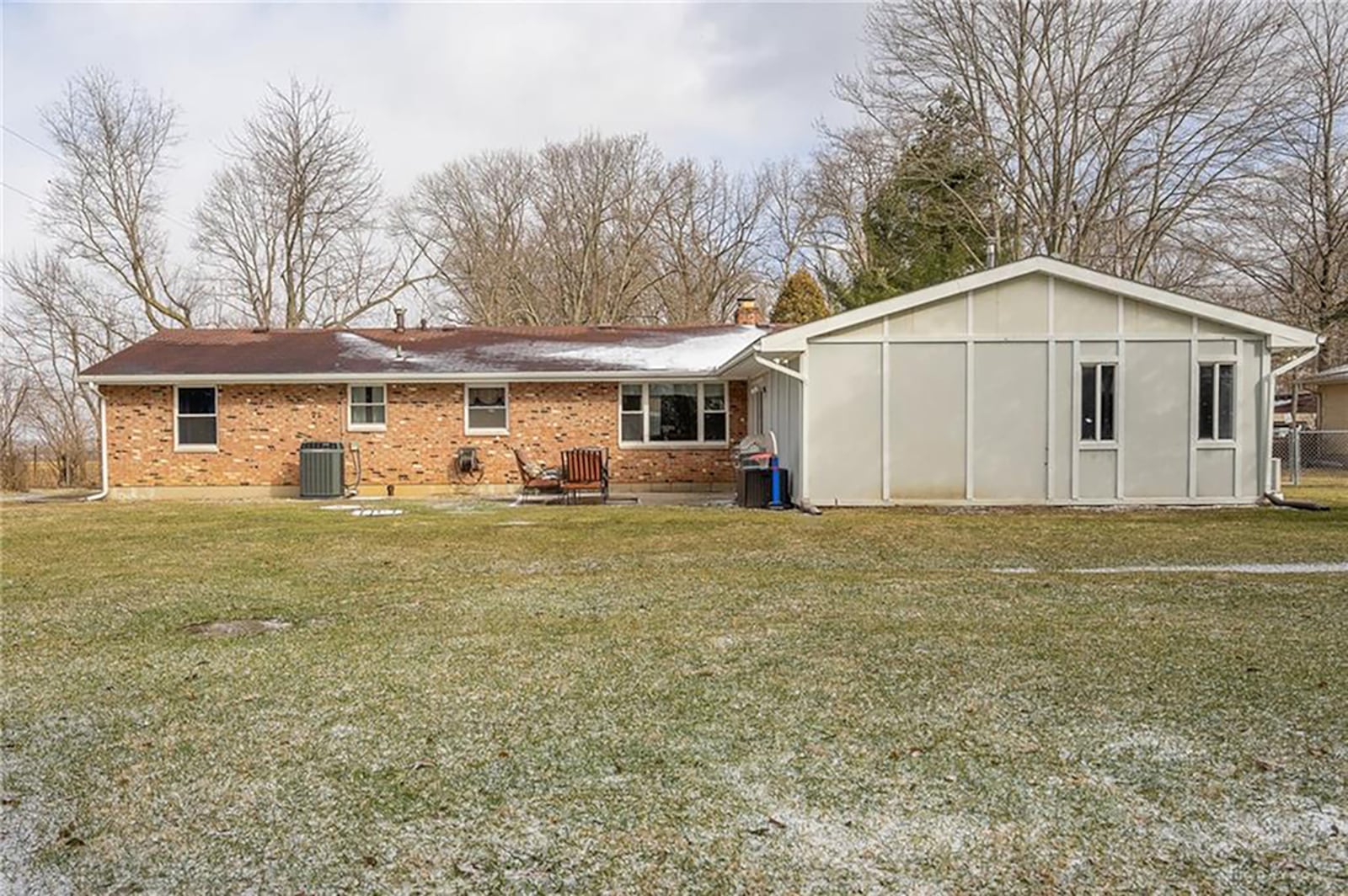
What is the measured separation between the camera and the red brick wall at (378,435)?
720 inches

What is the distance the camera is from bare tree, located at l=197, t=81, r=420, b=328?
3288cm

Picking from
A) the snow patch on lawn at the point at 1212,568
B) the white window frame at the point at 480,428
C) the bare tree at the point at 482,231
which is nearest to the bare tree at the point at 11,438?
the white window frame at the point at 480,428

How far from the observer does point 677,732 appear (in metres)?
4.27

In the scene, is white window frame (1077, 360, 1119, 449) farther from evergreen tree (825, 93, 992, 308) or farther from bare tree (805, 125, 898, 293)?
bare tree (805, 125, 898, 293)

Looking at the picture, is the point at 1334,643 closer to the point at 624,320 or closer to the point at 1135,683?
the point at 1135,683

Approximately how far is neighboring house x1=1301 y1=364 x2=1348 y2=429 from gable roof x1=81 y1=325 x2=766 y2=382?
17656 millimetres

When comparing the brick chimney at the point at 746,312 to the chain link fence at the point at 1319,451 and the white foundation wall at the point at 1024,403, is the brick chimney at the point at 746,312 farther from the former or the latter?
the chain link fence at the point at 1319,451

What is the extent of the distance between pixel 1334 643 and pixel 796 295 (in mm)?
23564

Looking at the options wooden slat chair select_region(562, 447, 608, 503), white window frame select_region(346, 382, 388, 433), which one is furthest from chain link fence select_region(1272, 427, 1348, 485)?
white window frame select_region(346, 382, 388, 433)

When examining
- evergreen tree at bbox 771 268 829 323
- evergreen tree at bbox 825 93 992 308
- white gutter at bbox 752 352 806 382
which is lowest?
white gutter at bbox 752 352 806 382

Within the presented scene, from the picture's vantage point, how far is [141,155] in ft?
102

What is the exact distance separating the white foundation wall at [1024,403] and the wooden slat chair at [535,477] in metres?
5.36

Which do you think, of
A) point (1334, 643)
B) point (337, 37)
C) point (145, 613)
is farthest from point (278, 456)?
point (1334, 643)

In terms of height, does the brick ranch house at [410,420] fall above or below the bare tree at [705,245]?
below
